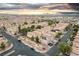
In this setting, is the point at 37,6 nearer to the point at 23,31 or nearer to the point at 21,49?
the point at 23,31

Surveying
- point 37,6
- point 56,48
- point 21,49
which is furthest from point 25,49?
point 37,6

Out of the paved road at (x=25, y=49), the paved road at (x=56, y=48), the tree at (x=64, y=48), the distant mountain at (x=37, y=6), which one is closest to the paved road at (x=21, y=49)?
the paved road at (x=25, y=49)

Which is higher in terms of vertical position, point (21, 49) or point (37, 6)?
point (37, 6)

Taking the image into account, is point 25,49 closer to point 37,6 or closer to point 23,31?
point 23,31

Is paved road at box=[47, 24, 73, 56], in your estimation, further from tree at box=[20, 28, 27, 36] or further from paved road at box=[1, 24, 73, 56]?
tree at box=[20, 28, 27, 36]

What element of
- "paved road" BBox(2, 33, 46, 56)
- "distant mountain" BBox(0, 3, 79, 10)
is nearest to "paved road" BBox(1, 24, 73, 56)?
"paved road" BBox(2, 33, 46, 56)

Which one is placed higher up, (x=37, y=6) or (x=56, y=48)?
(x=37, y=6)

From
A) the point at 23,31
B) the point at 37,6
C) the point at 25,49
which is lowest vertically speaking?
the point at 25,49

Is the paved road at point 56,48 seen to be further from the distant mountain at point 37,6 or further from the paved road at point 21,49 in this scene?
the distant mountain at point 37,6

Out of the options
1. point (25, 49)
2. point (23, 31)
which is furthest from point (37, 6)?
point (25, 49)
